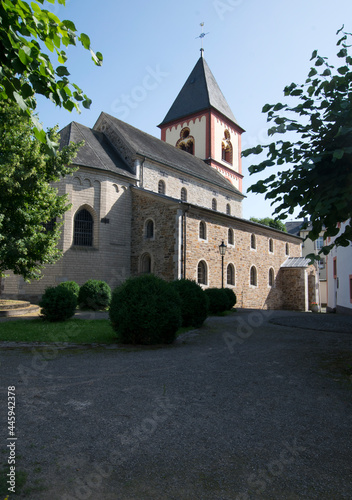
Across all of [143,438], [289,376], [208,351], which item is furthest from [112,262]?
[143,438]

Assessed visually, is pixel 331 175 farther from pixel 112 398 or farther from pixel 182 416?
pixel 112 398

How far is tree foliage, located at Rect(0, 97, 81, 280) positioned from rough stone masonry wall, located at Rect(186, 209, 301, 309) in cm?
819

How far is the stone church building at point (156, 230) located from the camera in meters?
18.5

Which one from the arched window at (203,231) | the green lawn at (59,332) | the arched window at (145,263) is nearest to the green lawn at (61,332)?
the green lawn at (59,332)

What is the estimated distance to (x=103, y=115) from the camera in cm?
2427

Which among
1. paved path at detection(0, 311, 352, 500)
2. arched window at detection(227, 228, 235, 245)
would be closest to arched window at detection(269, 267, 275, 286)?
arched window at detection(227, 228, 235, 245)

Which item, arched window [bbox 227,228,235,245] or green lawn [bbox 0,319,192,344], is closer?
green lawn [bbox 0,319,192,344]

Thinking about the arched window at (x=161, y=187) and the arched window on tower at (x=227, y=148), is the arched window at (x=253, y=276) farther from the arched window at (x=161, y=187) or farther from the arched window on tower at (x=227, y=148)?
the arched window on tower at (x=227, y=148)

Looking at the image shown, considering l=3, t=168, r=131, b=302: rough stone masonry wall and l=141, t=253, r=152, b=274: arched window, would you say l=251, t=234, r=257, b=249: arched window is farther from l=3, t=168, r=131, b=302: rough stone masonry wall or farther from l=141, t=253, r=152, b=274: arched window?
l=3, t=168, r=131, b=302: rough stone masonry wall

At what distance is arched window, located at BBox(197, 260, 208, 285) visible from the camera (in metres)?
19.9

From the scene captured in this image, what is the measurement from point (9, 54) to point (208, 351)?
6196mm

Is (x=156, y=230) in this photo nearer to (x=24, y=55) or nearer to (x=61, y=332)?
(x=61, y=332)

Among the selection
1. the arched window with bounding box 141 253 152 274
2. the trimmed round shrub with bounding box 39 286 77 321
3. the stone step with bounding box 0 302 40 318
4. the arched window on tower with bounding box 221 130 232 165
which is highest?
the arched window on tower with bounding box 221 130 232 165

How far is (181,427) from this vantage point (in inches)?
128
